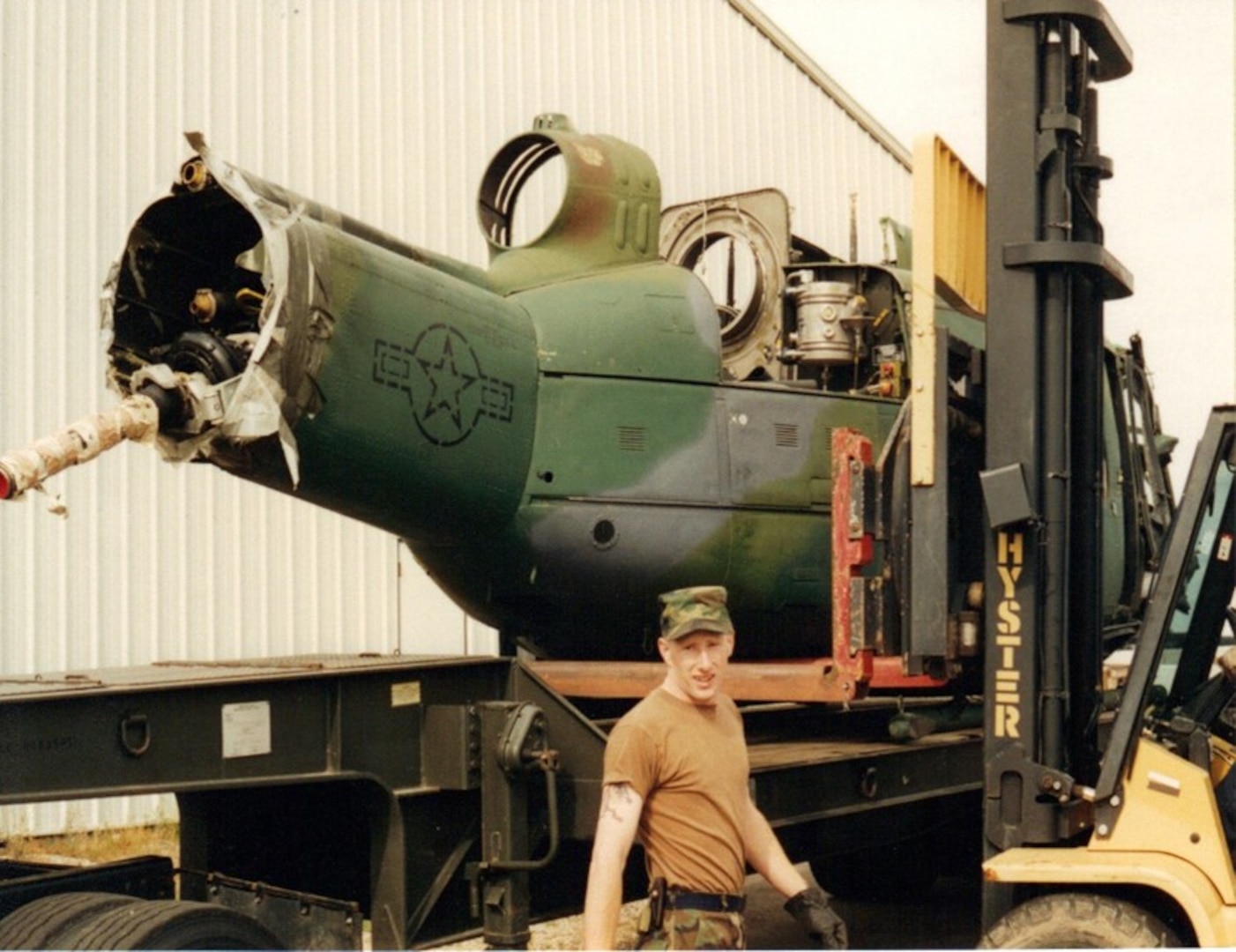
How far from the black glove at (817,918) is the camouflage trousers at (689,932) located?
28 cm

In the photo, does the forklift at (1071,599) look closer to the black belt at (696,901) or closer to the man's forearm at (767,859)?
the man's forearm at (767,859)

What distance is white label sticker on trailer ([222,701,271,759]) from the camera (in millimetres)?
4922

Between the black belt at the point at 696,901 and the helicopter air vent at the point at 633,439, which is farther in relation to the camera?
the helicopter air vent at the point at 633,439

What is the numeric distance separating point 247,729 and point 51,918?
0.78 m

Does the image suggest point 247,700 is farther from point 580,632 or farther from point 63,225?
point 63,225

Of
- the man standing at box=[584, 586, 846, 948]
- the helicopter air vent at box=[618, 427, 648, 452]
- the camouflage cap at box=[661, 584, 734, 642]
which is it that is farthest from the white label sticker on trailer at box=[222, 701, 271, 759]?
the helicopter air vent at box=[618, 427, 648, 452]

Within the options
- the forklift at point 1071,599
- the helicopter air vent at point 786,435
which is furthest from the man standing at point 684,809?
the helicopter air vent at point 786,435

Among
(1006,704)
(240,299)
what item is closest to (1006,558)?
(1006,704)

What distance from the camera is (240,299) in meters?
5.93

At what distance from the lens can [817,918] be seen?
449 cm

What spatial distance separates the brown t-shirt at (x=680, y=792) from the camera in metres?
4.29

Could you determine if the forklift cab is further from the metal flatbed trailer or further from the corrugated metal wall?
the corrugated metal wall

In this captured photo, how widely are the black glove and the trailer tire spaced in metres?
0.65

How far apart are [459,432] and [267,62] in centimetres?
563
